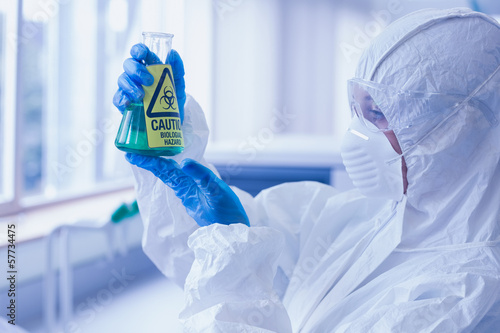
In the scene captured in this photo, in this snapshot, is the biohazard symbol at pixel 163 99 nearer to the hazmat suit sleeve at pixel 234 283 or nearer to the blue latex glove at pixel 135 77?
the blue latex glove at pixel 135 77

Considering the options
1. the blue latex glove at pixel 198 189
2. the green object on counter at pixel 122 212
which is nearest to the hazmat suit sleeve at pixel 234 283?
the blue latex glove at pixel 198 189

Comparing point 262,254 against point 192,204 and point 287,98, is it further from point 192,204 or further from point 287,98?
point 287,98

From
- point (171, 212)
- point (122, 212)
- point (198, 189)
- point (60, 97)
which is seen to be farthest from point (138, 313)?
point (60, 97)

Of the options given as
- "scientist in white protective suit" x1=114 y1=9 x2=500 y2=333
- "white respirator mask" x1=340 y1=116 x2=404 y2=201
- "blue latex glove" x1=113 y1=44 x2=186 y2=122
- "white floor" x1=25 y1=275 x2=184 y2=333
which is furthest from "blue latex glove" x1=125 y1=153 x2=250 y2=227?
"white floor" x1=25 y1=275 x2=184 y2=333

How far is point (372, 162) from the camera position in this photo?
3.61 feet

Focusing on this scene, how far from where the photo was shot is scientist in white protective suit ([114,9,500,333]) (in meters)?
0.86

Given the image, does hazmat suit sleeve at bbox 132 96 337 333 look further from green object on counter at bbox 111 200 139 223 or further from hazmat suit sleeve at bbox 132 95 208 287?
green object on counter at bbox 111 200 139 223

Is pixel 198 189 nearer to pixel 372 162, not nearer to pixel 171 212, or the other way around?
pixel 171 212

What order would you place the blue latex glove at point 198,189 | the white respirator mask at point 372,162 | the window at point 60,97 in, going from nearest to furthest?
the blue latex glove at point 198,189
the white respirator mask at point 372,162
the window at point 60,97

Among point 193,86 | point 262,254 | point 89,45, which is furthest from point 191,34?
point 262,254

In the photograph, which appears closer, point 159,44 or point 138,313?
point 159,44

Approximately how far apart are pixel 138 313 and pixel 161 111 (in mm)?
1050

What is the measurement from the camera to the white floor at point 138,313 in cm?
161

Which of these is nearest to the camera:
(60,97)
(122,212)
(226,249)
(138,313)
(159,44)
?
(226,249)
